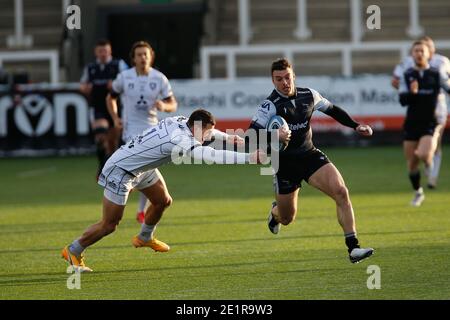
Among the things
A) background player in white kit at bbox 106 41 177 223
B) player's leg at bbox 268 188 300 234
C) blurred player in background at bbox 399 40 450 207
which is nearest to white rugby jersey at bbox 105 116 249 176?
player's leg at bbox 268 188 300 234

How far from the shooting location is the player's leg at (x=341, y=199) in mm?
12062

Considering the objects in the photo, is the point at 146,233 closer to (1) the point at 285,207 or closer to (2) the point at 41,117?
(1) the point at 285,207

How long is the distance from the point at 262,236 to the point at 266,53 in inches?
692

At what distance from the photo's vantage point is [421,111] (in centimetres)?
1822

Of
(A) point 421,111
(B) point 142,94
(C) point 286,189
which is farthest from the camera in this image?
(A) point 421,111

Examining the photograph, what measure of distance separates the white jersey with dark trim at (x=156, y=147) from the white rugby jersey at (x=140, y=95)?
4117 millimetres

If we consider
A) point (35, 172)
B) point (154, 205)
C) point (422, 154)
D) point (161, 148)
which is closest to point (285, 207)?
point (154, 205)

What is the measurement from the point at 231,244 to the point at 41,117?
48.5ft

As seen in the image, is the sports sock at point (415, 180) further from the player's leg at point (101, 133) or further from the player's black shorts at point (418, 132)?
the player's leg at point (101, 133)

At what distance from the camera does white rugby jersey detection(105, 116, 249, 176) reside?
11.5 metres

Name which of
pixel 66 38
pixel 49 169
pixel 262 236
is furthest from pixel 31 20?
pixel 262 236

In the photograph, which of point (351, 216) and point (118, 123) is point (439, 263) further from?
point (118, 123)

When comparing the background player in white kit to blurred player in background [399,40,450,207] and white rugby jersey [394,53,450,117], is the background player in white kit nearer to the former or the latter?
blurred player in background [399,40,450,207]

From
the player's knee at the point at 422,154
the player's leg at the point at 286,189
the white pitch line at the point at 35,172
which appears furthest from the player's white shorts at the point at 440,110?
the white pitch line at the point at 35,172
